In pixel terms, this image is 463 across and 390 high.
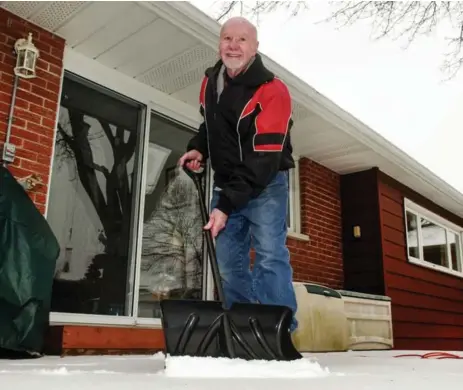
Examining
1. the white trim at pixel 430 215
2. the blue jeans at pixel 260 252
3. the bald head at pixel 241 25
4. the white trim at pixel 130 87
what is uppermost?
the white trim at pixel 130 87

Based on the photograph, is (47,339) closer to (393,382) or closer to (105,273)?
(105,273)

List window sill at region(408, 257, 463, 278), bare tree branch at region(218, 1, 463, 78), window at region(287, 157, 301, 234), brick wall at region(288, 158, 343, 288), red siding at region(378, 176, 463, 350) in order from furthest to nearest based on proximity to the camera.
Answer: window sill at region(408, 257, 463, 278) → red siding at region(378, 176, 463, 350) → window at region(287, 157, 301, 234) → brick wall at region(288, 158, 343, 288) → bare tree branch at region(218, 1, 463, 78)

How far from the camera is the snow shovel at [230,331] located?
1637 mm

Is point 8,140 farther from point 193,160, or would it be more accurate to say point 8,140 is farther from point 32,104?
point 193,160

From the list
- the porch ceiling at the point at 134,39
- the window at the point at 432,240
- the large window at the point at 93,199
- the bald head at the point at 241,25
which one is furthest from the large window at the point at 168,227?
the window at the point at 432,240

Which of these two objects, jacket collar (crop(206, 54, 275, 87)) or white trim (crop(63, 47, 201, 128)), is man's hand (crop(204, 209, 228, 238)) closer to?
jacket collar (crop(206, 54, 275, 87))

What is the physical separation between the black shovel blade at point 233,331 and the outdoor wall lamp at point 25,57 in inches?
81.4

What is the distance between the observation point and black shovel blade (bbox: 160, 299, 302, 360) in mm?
1637

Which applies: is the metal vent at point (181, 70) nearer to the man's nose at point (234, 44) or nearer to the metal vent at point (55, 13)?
the metal vent at point (55, 13)

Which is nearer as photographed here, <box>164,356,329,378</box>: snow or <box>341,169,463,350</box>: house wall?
<box>164,356,329,378</box>: snow

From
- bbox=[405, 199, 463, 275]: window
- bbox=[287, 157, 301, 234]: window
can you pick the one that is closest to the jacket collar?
bbox=[287, 157, 301, 234]: window

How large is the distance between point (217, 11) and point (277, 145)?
101 inches

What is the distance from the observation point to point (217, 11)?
3971mm

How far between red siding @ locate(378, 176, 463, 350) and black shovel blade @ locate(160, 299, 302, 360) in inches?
170
